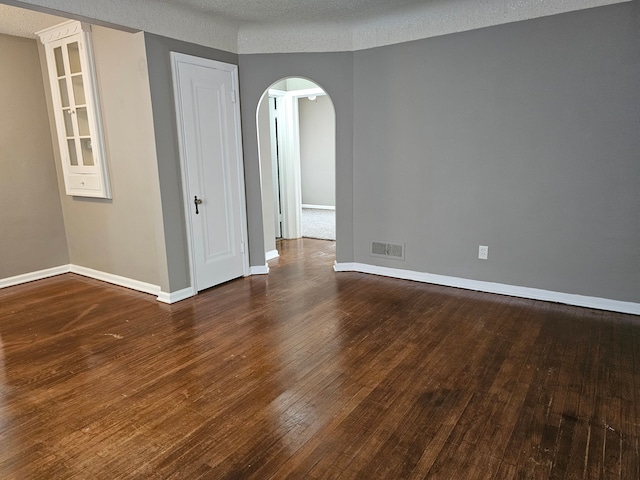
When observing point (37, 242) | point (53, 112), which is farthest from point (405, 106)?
point (37, 242)

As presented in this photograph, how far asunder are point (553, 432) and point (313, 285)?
267 centimetres

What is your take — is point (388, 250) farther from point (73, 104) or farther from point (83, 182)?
point (73, 104)

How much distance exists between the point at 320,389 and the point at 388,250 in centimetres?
243

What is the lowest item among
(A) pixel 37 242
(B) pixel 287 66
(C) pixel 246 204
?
(A) pixel 37 242

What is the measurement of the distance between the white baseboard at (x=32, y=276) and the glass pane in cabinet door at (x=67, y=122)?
5.40 ft

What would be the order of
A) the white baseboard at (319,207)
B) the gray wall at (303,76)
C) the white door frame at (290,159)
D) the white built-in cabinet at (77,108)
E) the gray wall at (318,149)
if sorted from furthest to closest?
the white baseboard at (319,207), the gray wall at (318,149), the white door frame at (290,159), the gray wall at (303,76), the white built-in cabinet at (77,108)

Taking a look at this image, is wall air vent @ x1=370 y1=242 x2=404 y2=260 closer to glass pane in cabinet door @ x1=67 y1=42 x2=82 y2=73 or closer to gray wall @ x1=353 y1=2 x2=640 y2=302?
gray wall @ x1=353 y1=2 x2=640 y2=302

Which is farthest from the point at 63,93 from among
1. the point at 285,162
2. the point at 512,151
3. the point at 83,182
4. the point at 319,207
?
the point at 319,207

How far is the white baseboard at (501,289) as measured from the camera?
346 centimetres

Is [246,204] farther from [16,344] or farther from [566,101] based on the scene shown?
[566,101]

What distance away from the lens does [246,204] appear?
466 centimetres

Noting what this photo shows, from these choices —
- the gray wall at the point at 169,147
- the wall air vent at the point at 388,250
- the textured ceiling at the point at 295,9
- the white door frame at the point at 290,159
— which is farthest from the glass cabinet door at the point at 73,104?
the wall air vent at the point at 388,250

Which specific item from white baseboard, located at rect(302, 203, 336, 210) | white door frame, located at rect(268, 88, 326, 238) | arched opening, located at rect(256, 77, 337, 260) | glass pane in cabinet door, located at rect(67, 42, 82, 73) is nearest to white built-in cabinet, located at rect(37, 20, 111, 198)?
glass pane in cabinet door, located at rect(67, 42, 82, 73)

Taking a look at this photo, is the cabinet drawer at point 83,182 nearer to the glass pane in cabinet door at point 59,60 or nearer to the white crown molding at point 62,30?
the glass pane in cabinet door at point 59,60
